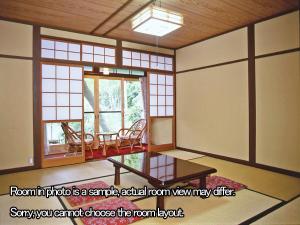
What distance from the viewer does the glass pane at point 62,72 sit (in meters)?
4.29

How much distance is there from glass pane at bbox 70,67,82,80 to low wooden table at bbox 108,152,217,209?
2.18 m

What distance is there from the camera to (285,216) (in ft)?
7.19

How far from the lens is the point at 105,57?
480cm

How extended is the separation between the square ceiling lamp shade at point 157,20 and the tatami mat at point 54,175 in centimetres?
241

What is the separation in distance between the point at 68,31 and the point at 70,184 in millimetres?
Result: 2951

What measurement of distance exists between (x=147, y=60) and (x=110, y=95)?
1.86 metres

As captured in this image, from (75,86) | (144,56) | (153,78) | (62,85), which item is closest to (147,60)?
(144,56)

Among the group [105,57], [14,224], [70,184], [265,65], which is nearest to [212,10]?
[265,65]

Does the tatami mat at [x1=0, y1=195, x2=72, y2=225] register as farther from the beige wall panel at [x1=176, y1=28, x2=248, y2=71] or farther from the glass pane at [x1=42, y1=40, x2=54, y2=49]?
the beige wall panel at [x1=176, y1=28, x2=248, y2=71]

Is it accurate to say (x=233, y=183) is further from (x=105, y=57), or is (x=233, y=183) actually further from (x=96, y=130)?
(x=96, y=130)

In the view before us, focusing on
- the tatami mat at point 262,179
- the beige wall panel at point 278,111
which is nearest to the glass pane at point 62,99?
the tatami mat at point 262,179

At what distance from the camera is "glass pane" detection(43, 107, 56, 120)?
4141mm

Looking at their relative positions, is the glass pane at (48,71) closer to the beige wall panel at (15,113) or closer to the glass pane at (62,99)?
the beige wall panel at (15,113)

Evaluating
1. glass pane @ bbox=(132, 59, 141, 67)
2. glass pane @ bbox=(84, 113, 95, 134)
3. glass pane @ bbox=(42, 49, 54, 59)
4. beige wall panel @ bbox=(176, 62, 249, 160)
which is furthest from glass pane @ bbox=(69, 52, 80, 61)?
beige wall panel @ bbox=(176, 62, 249, 160)
